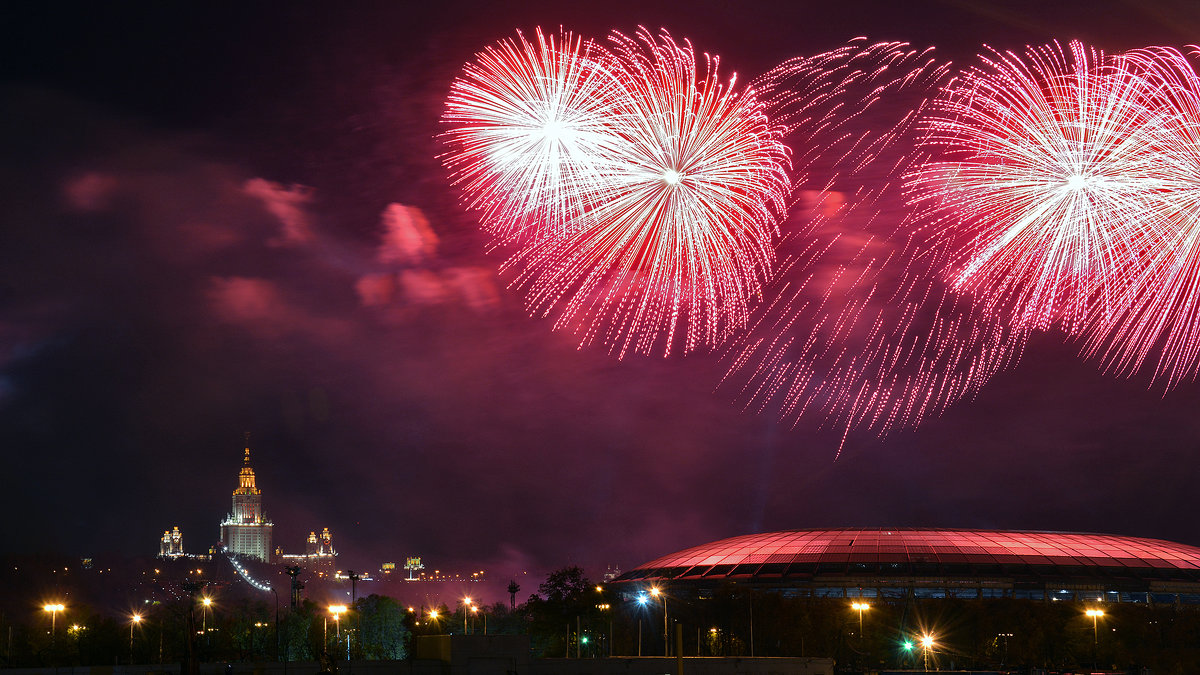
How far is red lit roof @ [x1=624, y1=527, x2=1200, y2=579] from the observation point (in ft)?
270

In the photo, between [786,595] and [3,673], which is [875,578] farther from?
[3,673]

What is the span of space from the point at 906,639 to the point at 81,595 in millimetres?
122703

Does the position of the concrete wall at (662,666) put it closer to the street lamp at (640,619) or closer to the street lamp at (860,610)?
the street lamp at (860,610)

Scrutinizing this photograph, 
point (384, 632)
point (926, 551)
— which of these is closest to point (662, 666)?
point (926, 551)

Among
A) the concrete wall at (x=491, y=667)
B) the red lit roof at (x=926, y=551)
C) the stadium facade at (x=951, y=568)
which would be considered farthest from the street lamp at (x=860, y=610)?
the concrete wall at (x=491, y=667)

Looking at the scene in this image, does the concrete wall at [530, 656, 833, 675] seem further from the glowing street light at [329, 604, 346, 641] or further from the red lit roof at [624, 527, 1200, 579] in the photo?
the glowing street light at [329, 604, 346, 641]

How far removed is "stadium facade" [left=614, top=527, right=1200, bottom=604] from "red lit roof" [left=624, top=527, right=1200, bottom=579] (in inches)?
3.1

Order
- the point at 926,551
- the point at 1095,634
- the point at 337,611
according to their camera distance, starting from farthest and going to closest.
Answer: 1. the point at 337,611
2. the point at 926,551
3. the point at 1095,634

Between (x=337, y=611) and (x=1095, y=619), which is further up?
(x=1095, y=619)

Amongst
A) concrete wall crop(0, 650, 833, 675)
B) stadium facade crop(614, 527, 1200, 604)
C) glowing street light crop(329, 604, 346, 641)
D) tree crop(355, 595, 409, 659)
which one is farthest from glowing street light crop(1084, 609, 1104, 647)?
tree crop(355, 595, 409, 659)

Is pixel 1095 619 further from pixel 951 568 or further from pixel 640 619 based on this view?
pixel 640 619

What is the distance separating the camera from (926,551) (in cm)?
8462

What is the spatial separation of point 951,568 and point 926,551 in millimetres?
4956

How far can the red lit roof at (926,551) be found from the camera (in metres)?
82.2
